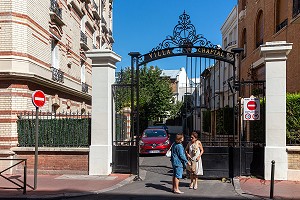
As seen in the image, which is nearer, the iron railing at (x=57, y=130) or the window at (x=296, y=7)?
the iron railing at (x=57, y=130)

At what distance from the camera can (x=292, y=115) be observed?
11023mm

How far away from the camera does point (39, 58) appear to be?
15.1 metres

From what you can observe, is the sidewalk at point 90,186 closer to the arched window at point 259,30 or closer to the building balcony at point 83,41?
the arched window at point 259,30

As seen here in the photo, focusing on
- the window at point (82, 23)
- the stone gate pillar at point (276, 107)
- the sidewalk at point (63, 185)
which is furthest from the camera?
the window at point (82, 23)

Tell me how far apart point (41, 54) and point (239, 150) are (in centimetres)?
950

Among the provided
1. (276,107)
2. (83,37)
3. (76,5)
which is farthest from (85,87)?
(276,107)

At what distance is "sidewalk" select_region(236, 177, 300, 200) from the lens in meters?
8.80

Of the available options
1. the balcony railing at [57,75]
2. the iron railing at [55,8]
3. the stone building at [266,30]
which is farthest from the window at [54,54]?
the stone building at [266,30]

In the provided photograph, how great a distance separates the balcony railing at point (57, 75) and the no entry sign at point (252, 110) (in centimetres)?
987

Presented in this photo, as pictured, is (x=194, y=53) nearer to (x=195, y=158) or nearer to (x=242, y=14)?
(x=195, y=158)

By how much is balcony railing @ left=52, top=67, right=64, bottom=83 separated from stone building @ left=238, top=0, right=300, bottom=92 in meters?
10.8

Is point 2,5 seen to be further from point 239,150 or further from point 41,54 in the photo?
point 239,150

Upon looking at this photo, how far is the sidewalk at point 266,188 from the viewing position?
28.9ft

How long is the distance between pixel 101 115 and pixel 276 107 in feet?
18.5
